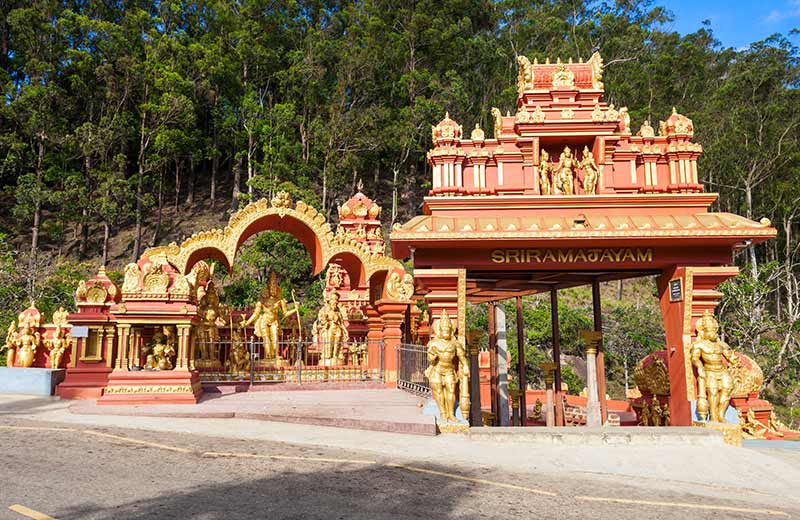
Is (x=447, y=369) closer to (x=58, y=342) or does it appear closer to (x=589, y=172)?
(x=589, y=172)

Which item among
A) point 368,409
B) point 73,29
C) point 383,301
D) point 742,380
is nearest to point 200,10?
point 73,29

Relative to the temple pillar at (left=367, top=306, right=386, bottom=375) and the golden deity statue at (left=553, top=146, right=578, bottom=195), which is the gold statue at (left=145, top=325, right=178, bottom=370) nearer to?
the temple pillar at (left=367, top=306, right=386, bottom=375)

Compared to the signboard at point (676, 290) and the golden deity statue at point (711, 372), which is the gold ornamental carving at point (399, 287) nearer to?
the signboard at point (676, 290)

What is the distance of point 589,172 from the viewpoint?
1115cm

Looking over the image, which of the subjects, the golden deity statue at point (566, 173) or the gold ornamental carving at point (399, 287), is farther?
the gold ornamental carving at point (399, 287)

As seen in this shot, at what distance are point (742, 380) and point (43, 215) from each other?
4674 cm

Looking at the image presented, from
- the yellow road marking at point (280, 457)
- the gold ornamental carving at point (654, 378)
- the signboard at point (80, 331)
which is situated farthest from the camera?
the signboard at point (80, 331)

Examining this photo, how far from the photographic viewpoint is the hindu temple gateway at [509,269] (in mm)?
9438

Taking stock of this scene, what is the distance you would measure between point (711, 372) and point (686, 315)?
1.09 metres

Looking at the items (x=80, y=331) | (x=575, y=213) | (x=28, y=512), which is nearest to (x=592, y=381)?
(x=575, y=213)

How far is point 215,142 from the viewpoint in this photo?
44.4 meters

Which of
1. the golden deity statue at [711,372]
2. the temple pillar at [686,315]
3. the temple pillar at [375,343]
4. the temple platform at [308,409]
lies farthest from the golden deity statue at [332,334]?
the golden deity statue at [711,372]

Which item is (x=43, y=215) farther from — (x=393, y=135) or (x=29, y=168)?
(x=393, y=135)

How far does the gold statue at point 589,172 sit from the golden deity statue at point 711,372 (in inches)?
132
